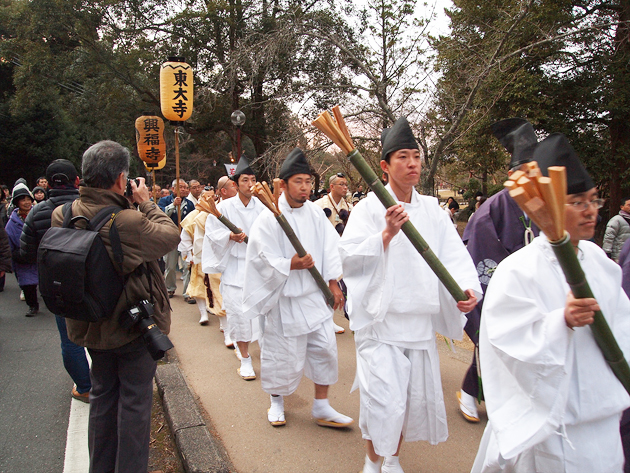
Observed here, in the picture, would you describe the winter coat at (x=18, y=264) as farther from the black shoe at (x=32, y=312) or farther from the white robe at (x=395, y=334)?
the white robe at (x=395, y=334)

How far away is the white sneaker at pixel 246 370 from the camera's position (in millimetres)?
4414

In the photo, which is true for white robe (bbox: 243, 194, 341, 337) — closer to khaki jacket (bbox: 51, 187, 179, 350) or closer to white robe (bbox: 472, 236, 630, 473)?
khaki jacket (bbox: 51, 187, 179, 350)

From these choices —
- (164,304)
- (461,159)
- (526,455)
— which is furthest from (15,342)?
(461,159)

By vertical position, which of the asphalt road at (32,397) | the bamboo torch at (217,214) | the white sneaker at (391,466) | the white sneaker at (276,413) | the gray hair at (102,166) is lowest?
the asphalt road at (32,397)

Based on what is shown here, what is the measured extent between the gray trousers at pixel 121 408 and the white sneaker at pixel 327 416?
1366 millimetres

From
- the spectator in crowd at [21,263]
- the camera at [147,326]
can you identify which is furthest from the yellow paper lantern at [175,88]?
the camera at [147,326]

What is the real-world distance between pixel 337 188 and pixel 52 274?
5.05m

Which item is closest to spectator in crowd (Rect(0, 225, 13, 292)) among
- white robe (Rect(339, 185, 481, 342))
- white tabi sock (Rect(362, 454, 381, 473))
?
white robe (Rect(339, 185, 481, 342))

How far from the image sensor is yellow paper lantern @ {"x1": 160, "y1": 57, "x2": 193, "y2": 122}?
839 cm

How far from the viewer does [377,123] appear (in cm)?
895

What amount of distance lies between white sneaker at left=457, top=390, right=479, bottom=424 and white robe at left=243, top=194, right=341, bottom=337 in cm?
126

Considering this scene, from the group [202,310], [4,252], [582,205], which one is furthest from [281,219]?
[4,252]

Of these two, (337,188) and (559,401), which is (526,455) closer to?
(559,401)

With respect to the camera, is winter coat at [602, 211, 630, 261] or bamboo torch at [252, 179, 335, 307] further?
winter coat at [602, 211, 630, 261]
